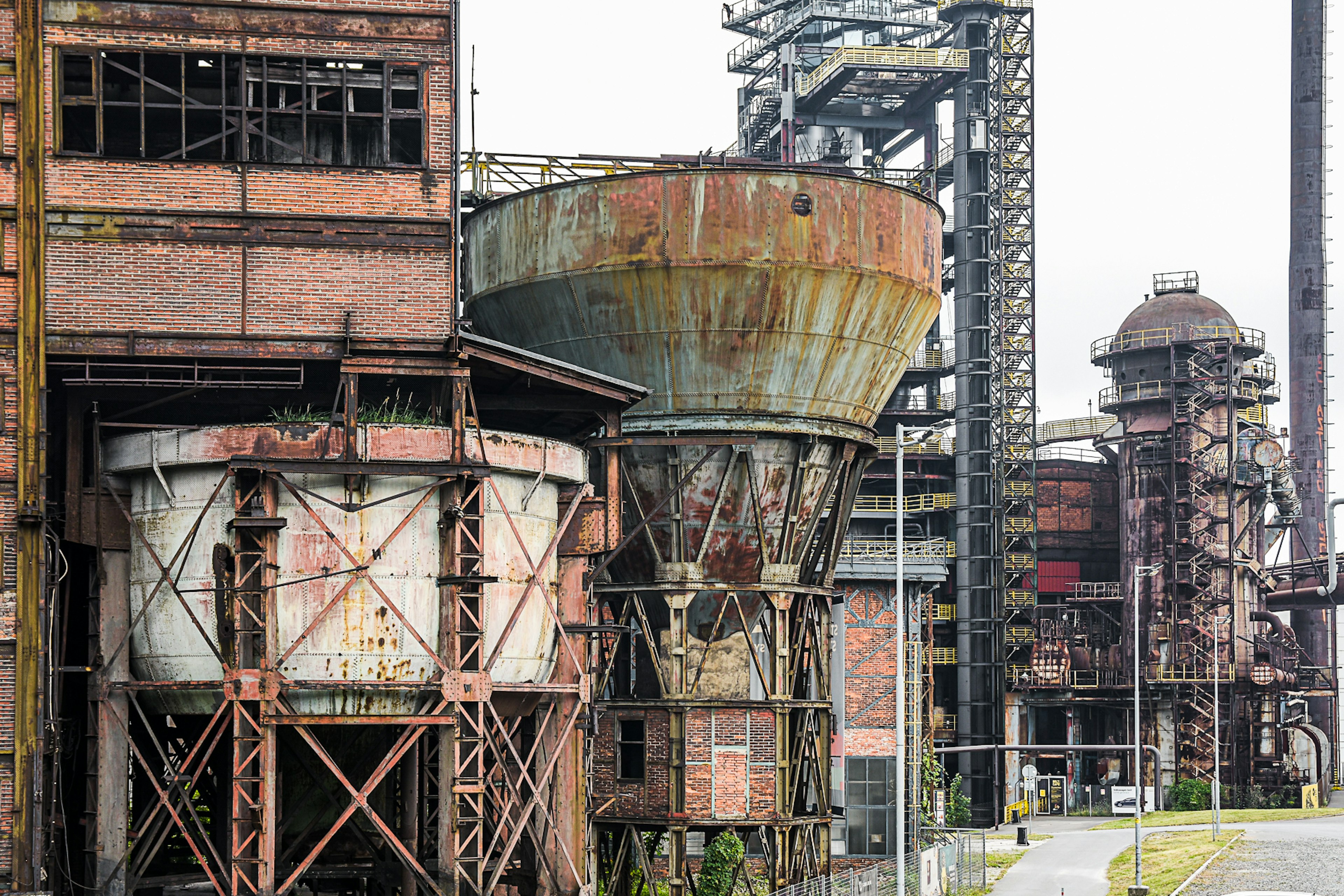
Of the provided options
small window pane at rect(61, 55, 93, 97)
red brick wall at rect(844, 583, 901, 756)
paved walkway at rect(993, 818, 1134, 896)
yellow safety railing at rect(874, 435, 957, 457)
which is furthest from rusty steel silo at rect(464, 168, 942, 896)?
yellow safety railing at rect(874, 435, 957, 457)

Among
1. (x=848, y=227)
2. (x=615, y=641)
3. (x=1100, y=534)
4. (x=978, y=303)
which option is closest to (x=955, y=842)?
(x=615, y=641)

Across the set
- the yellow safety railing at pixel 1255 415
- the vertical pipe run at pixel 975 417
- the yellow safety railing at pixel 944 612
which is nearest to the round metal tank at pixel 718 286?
the vertical pipe run at pixel 975 417

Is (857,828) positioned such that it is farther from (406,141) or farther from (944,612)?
(406,141)

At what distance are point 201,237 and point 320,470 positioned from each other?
4744 mm

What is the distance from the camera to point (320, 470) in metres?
24.5

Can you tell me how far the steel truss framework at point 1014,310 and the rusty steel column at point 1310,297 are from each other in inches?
798

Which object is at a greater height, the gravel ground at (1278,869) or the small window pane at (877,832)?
the gravel ground at (1278,869)

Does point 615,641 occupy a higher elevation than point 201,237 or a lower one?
lower

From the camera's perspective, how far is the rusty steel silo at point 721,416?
1267 inches

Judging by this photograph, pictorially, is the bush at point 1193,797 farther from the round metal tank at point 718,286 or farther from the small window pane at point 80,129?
the small window pane at point 80,129

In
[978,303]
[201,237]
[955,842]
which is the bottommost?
[955,842]

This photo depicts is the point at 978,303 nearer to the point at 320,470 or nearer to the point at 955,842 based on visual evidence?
the point at 955,842

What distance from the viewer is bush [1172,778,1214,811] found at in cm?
6662

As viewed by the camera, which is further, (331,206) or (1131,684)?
(1131,684)
